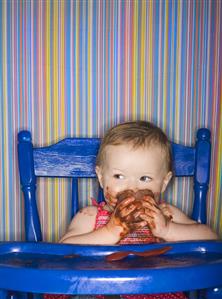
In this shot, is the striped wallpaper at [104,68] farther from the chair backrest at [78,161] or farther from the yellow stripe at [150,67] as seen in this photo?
the chair backrest at [78,161]

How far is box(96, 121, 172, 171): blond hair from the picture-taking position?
1.51 m

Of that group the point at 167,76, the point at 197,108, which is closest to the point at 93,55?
the point at 167,76

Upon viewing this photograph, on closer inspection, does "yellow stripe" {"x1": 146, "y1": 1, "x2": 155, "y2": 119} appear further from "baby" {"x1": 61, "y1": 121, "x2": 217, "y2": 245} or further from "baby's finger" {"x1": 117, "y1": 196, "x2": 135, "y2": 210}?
"baby's finger" {"x1": 117, "y1": 196, "x2": 135, "y2": 210}

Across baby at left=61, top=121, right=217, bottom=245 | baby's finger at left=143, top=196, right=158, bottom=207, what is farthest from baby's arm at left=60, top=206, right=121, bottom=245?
baby's finger at left=143, top=196, right=158, bottom=207

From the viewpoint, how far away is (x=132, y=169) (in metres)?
1.50

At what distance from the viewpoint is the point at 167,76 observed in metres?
1.81

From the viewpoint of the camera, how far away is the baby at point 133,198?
1.41m

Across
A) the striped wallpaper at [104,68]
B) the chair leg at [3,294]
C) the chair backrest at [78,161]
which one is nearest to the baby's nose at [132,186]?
the chair backrest at [78,161]

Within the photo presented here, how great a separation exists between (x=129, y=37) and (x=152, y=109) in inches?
10.0

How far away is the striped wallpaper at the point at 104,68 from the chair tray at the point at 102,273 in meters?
0.77

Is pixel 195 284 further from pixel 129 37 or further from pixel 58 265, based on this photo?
pixel 129 37

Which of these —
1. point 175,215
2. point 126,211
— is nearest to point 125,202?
point 126,211

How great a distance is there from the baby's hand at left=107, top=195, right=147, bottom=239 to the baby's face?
0.38 feet

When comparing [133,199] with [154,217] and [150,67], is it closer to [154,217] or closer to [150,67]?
[154,217]
